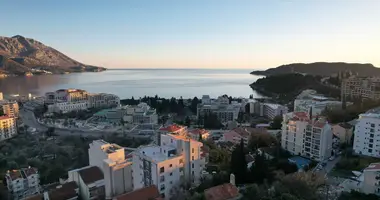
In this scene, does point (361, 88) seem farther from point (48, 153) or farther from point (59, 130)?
point (59, 130)

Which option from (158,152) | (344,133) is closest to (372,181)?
(344,133)

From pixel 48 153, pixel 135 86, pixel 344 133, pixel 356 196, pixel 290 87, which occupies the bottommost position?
pixel 48 153

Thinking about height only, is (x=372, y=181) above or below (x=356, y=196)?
above

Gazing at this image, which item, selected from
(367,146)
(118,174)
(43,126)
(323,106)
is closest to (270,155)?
(367,146)

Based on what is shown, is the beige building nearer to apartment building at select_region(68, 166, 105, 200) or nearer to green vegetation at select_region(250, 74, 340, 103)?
apartment building at select_region(68, 166, 105, 200)

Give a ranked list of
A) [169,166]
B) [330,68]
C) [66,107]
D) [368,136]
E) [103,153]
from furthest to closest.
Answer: [330,68]
[66,107]
[368,136]
[103,153]
[169,166]

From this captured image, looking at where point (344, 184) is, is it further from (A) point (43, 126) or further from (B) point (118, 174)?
(A) point (43, 126)

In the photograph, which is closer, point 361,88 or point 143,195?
point 143,195
